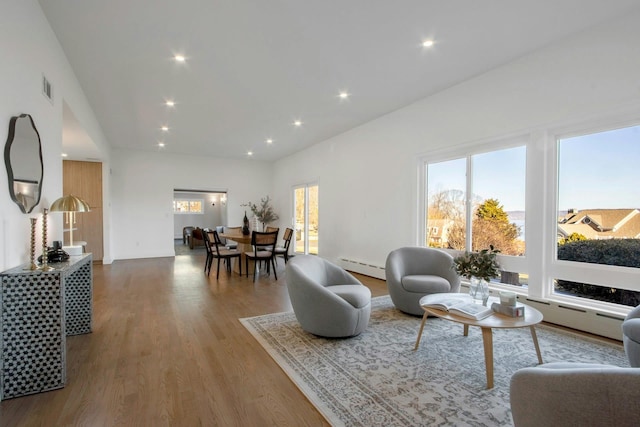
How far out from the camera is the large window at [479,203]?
13.2 feet

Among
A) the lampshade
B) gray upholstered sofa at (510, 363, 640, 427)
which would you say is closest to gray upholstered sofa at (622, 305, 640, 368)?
gray upholstered sofa at (510, 363, 640, 427)

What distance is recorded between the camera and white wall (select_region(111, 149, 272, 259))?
8555mm

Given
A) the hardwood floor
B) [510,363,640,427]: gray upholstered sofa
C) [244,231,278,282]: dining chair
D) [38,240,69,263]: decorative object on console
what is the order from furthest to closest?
1. [244,231,278,282]: dining chair
2. [38,240,69,263]: decorative object on console
3. the hardwood floor
4. [510,363,640,427]: gray upholstered sofa

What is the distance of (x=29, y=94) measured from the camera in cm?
259

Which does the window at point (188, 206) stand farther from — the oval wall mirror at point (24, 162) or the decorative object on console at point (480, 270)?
the decorative object on console at point (480, 270)

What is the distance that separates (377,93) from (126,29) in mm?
3308

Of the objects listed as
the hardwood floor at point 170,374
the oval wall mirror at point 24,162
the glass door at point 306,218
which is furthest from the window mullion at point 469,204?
the oval wall mirror at point 24,162

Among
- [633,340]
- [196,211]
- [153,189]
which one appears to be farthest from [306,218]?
[196,211]

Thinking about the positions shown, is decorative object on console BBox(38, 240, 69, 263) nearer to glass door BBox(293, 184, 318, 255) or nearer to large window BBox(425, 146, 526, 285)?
large window BBox(425, 146, 526, 285)

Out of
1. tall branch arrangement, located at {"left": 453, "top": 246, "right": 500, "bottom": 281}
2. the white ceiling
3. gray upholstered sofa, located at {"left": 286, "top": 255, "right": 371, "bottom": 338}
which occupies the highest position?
the white ceiling

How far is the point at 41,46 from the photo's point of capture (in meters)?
2.88

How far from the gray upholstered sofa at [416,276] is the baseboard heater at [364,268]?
1561 millimetres

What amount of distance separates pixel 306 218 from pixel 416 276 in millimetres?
5238

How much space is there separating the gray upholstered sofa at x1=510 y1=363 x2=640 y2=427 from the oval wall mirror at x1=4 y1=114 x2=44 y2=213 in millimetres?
3404
